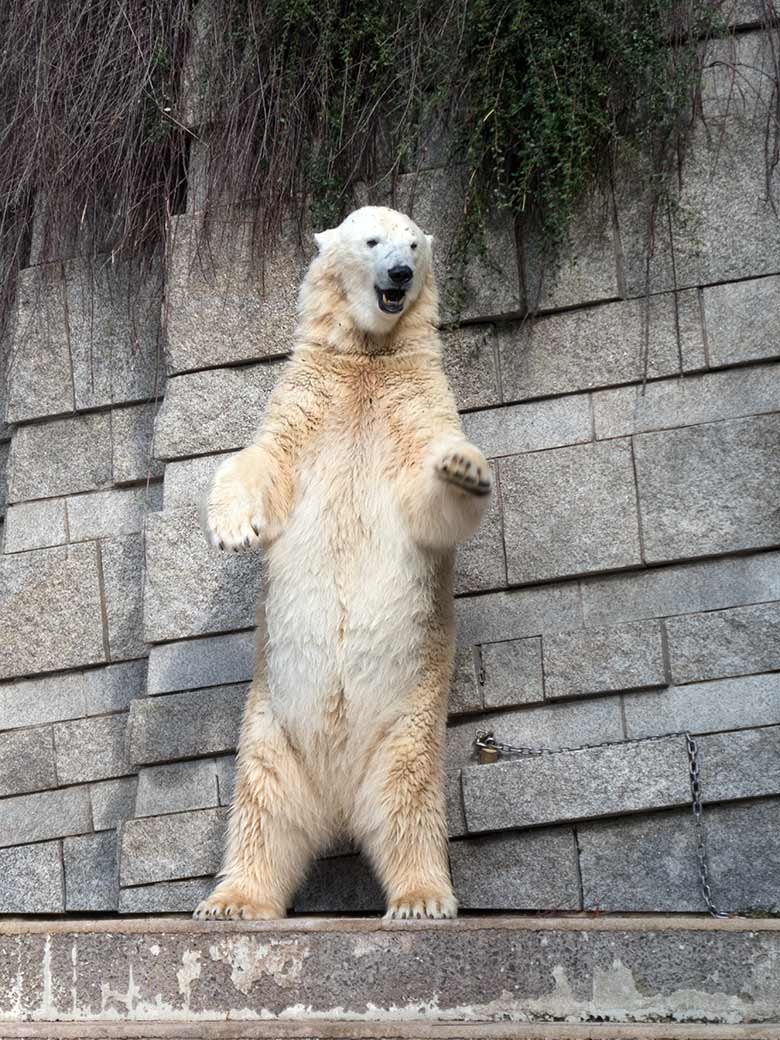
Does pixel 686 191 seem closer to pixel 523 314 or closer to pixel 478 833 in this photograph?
pixel 523 314

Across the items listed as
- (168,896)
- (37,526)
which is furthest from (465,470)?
(37,526)

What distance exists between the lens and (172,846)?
17.4ft

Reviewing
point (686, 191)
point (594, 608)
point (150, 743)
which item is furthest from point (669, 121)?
point (150, 743)

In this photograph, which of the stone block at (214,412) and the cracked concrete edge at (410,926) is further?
the stone block at (214,412)

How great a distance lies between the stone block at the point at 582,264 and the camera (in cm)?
534

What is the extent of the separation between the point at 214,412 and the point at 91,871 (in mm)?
1853

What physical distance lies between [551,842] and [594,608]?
0.85 meters

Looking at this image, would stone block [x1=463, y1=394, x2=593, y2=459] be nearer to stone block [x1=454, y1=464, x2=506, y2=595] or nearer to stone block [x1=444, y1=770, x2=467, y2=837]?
stone block [x1=454, y1=464, x2=506, y2=595]

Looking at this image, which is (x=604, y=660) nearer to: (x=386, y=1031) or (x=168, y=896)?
(x=168, y=896)

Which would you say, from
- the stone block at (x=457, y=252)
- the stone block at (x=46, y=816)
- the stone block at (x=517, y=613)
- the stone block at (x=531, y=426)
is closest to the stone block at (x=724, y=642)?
the stone block at (x=517, y=613)

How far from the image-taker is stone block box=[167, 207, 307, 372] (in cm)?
568

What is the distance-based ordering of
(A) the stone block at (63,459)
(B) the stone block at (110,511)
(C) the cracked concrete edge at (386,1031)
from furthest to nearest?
(A) the stone block at (63,459) → (B) the stone block at (110,511) → (C) the cracked concrete edge at (386,1031)

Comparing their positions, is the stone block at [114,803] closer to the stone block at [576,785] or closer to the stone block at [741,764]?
the stone block at [576,785]

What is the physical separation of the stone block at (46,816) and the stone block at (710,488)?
2.45m
